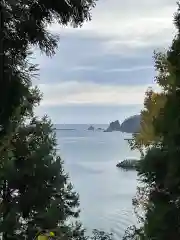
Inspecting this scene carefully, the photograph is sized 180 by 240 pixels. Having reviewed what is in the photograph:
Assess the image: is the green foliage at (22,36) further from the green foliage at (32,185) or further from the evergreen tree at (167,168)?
the green foliage at (32,185)

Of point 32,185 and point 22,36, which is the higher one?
point 22,36

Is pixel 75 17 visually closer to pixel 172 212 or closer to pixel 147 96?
pixel 172 212

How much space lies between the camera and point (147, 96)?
45.5 feet

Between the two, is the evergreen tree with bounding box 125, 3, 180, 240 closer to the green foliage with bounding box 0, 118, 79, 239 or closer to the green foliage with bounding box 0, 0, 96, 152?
the green foliage with bounding box 0, 118, 79, 239

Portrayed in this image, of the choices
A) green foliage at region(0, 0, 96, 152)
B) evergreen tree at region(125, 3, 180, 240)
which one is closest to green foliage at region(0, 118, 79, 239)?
evergreen tree at region(125, 3, 180, 240)

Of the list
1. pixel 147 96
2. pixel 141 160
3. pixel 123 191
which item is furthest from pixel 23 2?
pixel 123 191

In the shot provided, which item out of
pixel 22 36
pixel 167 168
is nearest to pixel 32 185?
pixel 167 168

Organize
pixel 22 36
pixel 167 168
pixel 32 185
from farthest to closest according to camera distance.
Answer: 1. pixel 32 185
2. pixel 167 168
3. pixel 22 36

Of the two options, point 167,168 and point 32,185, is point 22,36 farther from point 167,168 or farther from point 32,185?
point 32,185

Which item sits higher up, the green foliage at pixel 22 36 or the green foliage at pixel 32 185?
the green foliage at pixel 22 36

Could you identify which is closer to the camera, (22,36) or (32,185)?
(22,36)

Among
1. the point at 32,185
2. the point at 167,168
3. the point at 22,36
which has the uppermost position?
the point at 22,36

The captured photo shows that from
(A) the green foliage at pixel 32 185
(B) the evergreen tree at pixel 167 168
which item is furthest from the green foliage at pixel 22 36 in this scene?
(A) the green foliage at pixel 32 185

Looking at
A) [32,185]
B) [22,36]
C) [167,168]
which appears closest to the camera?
[22,36]
